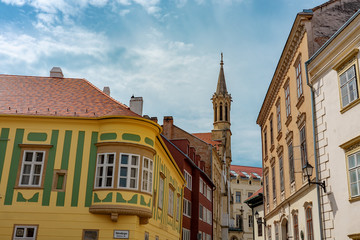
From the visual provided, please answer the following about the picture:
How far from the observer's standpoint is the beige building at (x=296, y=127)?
17828 mm

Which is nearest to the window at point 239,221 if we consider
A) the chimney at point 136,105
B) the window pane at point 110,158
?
the chimney at point 136,105

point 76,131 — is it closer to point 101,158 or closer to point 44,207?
point 101,158

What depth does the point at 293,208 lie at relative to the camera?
2072cm

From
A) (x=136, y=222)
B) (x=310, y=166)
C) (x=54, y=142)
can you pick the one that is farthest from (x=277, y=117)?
(x=54, y=142)

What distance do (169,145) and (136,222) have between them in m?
18.0

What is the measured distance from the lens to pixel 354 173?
43.4 ft

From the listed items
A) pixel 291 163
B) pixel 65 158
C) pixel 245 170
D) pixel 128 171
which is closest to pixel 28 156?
pixel 65 158

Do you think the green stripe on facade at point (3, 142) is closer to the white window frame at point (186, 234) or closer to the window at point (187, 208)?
the window at point (187, 208)

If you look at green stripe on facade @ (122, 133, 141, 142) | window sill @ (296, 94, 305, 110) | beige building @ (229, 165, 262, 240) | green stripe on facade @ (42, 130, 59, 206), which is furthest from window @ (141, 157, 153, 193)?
beige building @ (229, 165, 262, 240)

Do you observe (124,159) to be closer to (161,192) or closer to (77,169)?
(77,169)

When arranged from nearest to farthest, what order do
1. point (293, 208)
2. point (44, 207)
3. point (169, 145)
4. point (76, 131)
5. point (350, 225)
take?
point (350, 225), point (44, 207), point (76, 131), point (293, 208), point (169, 145)

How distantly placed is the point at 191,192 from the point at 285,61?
19.6 meters

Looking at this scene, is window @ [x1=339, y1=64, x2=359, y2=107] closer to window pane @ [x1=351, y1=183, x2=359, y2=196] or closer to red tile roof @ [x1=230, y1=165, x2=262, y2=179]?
window pane @ [x1=351, y1=183, x2=359, y2=196]

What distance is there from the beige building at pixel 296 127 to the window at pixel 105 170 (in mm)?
9122
